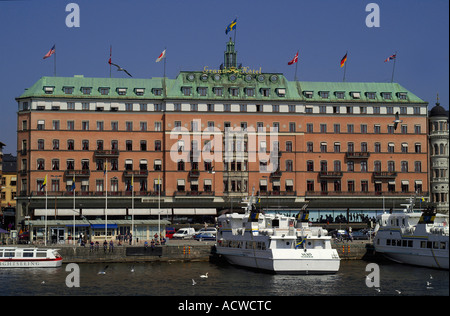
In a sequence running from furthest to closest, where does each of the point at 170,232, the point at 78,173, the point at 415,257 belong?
the point at 78,173, the point at 170,232, the point at 415,257

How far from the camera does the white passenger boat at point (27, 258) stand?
88625 mm

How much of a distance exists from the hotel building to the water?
50.0 m

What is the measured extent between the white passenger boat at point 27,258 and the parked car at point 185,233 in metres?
33.3

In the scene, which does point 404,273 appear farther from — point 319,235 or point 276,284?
point 276,284

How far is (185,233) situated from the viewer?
123875 mm

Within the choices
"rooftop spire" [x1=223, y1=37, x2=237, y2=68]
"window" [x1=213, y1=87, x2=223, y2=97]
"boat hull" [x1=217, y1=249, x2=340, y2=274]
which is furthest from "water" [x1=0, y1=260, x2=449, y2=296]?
"rooftop spire" [x1=223, y1=37, x2=237, y2=68]

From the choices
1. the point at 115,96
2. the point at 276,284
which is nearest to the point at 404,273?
the point at 276,284

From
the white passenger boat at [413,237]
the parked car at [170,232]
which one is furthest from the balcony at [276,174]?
the white passenger boat at [413,237]

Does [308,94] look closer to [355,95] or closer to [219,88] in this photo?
[355,95]

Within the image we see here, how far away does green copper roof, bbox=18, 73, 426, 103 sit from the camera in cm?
14175

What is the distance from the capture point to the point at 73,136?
14025 cm

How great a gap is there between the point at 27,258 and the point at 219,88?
6599 centimetres

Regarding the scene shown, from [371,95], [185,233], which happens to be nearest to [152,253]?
[185,233]

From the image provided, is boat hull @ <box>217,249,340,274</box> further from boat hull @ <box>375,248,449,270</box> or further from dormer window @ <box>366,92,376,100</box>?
dormer window @ <box>366,92,376,100</box>
